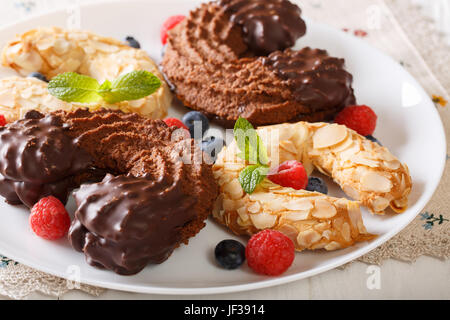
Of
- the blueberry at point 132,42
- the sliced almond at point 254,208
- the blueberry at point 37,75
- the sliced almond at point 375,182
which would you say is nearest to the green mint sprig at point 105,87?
the blueberry at point 37,75

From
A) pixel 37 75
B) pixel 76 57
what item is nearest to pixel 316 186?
pixel 76 57

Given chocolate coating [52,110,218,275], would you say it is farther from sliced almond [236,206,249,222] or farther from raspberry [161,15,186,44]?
raspberry [161,15,186,44]

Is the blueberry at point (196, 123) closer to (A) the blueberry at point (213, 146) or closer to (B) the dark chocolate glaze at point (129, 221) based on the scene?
(A) the blueberry at point (213, 146)

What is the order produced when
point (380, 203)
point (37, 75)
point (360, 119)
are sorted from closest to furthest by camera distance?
point (380, 203), point (360, 119), point (37, 75)

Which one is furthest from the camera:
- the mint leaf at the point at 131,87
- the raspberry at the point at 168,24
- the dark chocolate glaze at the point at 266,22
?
the raspberry at the point at 168,24

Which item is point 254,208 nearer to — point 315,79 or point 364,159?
point 364,159

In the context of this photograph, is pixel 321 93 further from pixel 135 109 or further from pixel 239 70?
pixel 135 109
